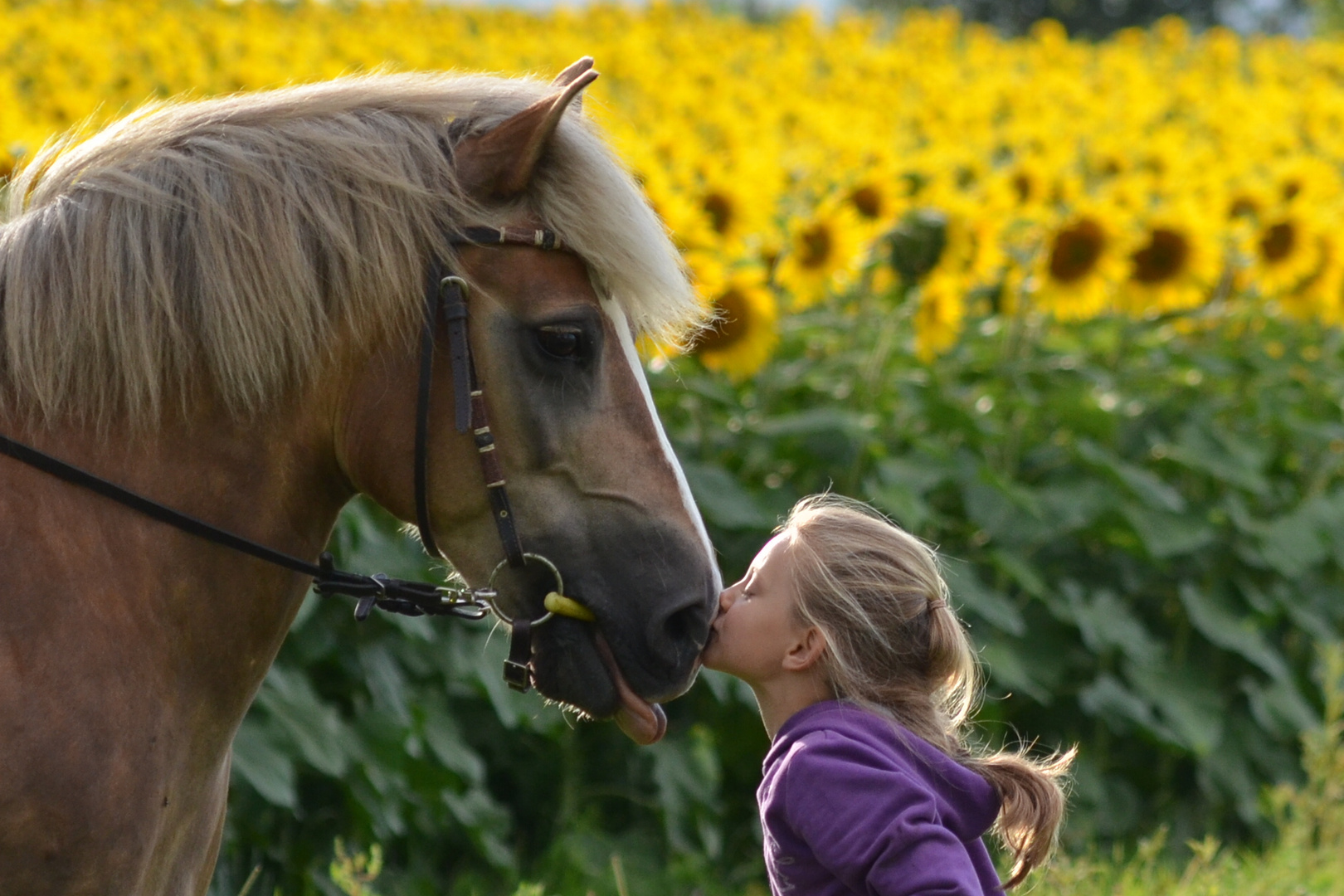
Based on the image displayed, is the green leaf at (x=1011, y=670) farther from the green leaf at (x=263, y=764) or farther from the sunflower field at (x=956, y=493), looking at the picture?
the green leaf at (x=263, y=764)

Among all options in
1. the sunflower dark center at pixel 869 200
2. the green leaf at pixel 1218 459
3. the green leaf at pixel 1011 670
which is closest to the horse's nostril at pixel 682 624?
the green leaf at pixel 1011 670

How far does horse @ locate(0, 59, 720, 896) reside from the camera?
6.37ft

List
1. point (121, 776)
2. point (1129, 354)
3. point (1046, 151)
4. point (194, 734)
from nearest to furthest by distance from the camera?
point (121, 776)
point (194, 734)
point (1129, 354)
point (1046, 151)

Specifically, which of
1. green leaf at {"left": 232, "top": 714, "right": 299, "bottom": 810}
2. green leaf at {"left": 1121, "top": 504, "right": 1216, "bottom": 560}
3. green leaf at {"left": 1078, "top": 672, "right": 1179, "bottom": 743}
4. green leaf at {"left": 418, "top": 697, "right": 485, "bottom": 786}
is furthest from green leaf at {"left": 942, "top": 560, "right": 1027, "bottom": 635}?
green leaf at {"left": 232, "top": 714, "right": 299, "bottom": 810}

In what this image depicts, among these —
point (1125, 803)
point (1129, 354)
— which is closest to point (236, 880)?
point (1125, 803)

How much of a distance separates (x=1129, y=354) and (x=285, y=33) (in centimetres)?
620

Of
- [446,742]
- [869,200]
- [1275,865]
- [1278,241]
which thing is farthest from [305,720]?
[1278,241]

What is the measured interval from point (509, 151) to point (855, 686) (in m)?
1.01

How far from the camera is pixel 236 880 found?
3951 mm

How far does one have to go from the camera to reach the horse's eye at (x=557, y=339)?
6.81ft

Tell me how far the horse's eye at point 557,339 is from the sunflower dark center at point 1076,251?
401cm

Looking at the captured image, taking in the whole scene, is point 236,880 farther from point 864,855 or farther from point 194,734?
point 864,855

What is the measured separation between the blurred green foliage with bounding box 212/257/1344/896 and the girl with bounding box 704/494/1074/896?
6.17 ft

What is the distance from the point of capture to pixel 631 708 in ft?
6.96
